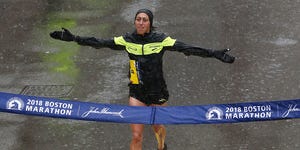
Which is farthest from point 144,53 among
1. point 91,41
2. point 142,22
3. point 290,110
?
point 290,110

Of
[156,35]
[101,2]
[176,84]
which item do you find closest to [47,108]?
[156,35]

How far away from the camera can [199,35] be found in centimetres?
1325

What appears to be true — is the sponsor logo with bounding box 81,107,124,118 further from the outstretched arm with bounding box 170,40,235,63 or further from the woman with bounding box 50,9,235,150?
the outstretched arm with bounding box 170,40,235,63

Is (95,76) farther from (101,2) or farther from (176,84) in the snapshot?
(101,2)

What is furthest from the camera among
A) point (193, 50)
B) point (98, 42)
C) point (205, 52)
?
point (98, 42)

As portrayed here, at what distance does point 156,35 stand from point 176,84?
3.62 metres

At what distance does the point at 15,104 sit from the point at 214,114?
8.13 ft

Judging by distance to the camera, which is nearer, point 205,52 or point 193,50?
point 205,52

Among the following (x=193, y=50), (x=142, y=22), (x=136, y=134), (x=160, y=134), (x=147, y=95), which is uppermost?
(x=142, y=22)

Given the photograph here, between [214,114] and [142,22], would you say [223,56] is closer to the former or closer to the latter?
[214,114]

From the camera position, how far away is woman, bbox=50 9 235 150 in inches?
279

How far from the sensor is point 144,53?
7.16 m

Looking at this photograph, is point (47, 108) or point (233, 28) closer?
point (47, 108)

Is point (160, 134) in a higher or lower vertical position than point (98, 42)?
lower
